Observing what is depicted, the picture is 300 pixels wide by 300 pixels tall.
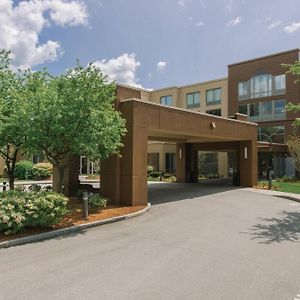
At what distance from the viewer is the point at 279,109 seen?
4206 centimetres

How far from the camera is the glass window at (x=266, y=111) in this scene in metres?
42.8

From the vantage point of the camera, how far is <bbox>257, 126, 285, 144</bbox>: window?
41438 millimetres

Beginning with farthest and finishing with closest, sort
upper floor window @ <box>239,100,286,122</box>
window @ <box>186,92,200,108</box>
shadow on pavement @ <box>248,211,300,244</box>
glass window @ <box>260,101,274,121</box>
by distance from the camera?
1. window @ <box>186,92,200,108</box>
2. glass window @ <box>260,101,274,121</box>
3. upper floor window @ <box>239,100,286,122</box>
4. shadow on pavement @ <box>248,211,300,244</box>

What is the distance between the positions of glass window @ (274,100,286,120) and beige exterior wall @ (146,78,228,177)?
23.3 feet

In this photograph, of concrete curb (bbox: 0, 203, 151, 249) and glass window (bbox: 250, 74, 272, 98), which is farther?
glass window (bbox: 250, 74, 272, 98)

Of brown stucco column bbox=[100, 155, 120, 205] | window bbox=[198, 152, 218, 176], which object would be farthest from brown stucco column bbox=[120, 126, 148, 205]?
window bbox=[198, 152, 218, 176]

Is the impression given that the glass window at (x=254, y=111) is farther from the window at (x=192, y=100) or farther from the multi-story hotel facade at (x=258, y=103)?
the window at (x=192, y=100)

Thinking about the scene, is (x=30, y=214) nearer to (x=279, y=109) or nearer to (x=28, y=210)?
(x=28, y=210)

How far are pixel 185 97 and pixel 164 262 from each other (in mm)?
46373

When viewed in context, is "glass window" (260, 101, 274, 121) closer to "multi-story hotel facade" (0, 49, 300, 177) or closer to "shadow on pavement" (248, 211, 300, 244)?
"multi-story hotel facade" (0, 49, 300, 177)

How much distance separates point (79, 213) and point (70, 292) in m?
7.58

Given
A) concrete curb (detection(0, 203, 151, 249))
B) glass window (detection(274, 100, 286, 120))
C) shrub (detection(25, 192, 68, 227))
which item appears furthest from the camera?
glass window (detection(274, 100, 286, 120))

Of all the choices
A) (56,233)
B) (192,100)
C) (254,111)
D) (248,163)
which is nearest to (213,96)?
(192,100)

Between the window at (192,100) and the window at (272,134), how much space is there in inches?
445
